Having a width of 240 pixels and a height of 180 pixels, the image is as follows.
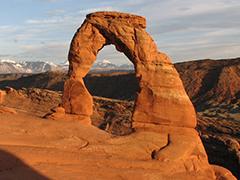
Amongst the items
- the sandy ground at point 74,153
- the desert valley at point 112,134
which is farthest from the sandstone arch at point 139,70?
the sandy ground at point 74,153

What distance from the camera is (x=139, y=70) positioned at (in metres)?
16.4

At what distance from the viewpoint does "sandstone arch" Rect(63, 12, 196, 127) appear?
16.1 metres

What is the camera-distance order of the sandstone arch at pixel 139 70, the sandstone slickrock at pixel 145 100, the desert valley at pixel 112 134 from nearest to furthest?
the desert valley at pixel 112 134 → the sandstone slickrock at pixel 145 100 → the sandstone arch at pixel 139 70

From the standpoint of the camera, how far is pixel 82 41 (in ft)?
56.7

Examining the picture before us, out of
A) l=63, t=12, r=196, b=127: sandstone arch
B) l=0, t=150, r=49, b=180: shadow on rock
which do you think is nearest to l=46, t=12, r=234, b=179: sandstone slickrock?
l=63, t=12, r=196, b=127: sandstone arch

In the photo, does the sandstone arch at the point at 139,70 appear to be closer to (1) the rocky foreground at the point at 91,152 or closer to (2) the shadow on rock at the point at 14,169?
(1) the rocky foreground at the point at 91,152

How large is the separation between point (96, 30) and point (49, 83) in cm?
7311

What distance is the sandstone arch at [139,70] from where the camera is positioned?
16.1m

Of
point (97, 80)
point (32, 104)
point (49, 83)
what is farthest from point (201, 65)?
point (32, 104)

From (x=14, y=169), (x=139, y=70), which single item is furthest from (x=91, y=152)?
(x=139, y=70)

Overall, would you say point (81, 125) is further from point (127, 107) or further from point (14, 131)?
point (127, 107)

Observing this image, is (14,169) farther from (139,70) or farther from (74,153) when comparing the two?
(139,70)

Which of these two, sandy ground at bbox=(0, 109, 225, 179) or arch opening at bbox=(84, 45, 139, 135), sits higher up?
sandy ground at bbox=(0, 109, 225, 179)

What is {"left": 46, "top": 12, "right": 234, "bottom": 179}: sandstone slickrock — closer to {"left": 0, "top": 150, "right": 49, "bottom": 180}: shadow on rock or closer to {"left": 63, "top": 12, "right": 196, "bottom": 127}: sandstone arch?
{"left": 63, "top": 12, "right": 196, "bottom": 127}: sandstone arch
